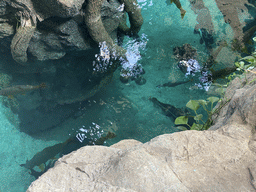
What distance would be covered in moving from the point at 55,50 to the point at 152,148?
8.72 feet

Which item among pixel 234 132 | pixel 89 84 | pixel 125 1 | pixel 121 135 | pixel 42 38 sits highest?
→ pixel 125 1

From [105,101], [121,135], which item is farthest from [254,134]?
[105,101]

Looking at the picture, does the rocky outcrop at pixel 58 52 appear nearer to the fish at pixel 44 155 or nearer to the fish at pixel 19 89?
the fish at pixel 19 89

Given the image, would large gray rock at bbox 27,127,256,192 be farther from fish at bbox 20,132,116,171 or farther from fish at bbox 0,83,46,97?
fish at bbox 0,83,46,97

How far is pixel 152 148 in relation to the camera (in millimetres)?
1438

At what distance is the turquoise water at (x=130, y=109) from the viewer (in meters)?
2.96

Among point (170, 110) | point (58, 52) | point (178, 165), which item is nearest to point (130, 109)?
point (170, 110)

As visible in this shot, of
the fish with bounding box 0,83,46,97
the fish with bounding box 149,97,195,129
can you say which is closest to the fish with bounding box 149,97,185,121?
the fish with bounding box 149,97,195,129

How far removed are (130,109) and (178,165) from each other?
1.91 metres

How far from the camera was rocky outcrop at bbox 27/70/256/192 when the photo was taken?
121 cm

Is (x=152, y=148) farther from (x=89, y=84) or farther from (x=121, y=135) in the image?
(x=89, y=84)

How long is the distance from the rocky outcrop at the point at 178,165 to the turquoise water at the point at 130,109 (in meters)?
1.47

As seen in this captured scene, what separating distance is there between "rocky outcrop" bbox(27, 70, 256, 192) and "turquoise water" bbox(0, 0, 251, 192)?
147 centimetres

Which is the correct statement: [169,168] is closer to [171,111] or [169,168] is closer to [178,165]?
[178,165]
